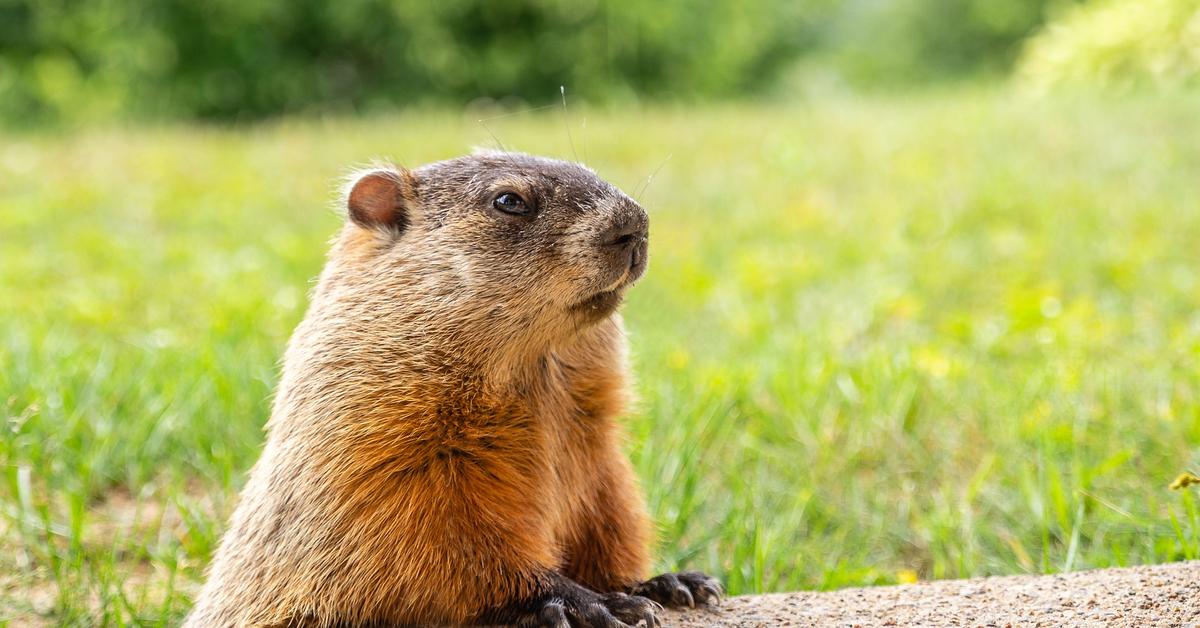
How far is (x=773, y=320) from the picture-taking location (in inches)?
237

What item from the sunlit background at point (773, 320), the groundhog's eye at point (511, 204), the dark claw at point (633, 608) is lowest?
the sunlit background at point (773, 320)

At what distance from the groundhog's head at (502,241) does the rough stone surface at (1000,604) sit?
29.8 inches

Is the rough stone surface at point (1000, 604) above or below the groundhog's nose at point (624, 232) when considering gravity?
below

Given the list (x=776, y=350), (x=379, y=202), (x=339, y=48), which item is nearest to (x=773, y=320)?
(x=776, y=350)

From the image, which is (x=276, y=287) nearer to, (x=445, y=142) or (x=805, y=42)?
(x=445, y=142)

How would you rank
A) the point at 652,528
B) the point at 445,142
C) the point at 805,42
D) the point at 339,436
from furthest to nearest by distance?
the point at 805,42, the point at 445,142, the point at 652,528, the point at 339,436

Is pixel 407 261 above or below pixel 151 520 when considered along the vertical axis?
above

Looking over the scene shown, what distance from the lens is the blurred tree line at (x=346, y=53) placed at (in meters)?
15.6

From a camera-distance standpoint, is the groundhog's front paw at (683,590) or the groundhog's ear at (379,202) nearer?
the groundhog's front paw at (683,590)

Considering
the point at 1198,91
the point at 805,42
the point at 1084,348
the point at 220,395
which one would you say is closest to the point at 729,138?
the point at 1198,91

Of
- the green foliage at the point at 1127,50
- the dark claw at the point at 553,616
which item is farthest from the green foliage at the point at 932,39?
the dark claw at the point at 553,616

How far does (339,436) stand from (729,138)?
8.34m

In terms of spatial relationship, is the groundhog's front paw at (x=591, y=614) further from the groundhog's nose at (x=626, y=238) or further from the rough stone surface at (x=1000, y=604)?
the groundhog's nose at (x=626, y=238)

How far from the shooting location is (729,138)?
34.6 ft
